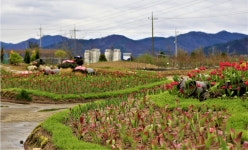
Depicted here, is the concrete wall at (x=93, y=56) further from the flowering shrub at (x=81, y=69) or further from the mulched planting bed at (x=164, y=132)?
the mulched planting bed at (x=164, y=132)

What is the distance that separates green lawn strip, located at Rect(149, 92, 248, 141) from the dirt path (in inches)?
160

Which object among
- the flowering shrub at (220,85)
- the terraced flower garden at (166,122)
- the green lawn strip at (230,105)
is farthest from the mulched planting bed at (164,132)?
the flowering shrub at (220,85)

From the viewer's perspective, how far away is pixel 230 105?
25.3ft

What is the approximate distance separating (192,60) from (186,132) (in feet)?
85.9

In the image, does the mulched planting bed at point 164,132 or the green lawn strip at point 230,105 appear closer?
the mulched planting bed at point 164,132

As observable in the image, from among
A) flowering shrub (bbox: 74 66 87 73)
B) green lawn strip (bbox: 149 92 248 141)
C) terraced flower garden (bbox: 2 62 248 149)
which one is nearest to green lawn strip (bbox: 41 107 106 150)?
terraced flower garden (bbox: 2 62 248 149)

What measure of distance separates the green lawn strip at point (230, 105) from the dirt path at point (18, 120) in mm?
4062

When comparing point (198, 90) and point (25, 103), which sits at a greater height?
point (198, 90)

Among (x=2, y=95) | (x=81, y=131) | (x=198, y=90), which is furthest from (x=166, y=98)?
(x=2, y=95)

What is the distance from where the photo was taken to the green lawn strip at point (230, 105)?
617cm

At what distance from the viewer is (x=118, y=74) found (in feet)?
68.8

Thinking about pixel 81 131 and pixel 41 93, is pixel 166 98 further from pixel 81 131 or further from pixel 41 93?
pixel 41 93

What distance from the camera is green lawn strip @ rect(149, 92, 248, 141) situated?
6172 mm

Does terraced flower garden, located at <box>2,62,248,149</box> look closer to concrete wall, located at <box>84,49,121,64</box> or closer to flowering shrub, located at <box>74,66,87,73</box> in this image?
flowering shrub, located at <box>74,66,87,73</box>
